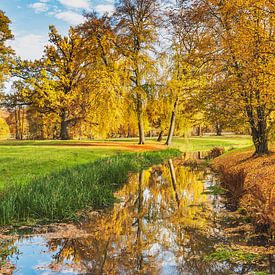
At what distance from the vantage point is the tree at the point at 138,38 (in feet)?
105

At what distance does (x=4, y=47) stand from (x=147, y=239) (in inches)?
1169

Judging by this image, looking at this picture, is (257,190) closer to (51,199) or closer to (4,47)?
(51,199)

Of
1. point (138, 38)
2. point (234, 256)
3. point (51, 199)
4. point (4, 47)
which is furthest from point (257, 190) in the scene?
point (4, 47)

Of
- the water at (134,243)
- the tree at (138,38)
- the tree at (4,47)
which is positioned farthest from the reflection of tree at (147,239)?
the tree at (4,47)

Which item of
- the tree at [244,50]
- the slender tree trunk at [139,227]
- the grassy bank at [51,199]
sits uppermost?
the tree at [244,50]

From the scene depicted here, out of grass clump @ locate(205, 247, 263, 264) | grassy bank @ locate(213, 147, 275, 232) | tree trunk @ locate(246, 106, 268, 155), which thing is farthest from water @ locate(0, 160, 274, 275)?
tree trunk @ locate(246, 106, 268, 155)

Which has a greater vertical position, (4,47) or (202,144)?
(4,47)

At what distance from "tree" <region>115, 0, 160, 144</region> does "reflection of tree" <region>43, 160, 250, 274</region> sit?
2122cm

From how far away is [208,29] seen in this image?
50.3ft

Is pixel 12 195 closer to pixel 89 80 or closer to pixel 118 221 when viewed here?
pixel 118 221

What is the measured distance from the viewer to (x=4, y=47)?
32.5 meters

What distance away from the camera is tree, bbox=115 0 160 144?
105ft

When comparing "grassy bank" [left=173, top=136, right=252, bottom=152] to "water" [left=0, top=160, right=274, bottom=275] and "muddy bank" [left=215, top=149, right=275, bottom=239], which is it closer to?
"muddy bank" [left=215, top=149, right=275, bottom=239]

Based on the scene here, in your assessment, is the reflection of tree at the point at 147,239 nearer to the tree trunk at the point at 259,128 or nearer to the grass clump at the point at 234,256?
the grass clump at the point at 234,256
